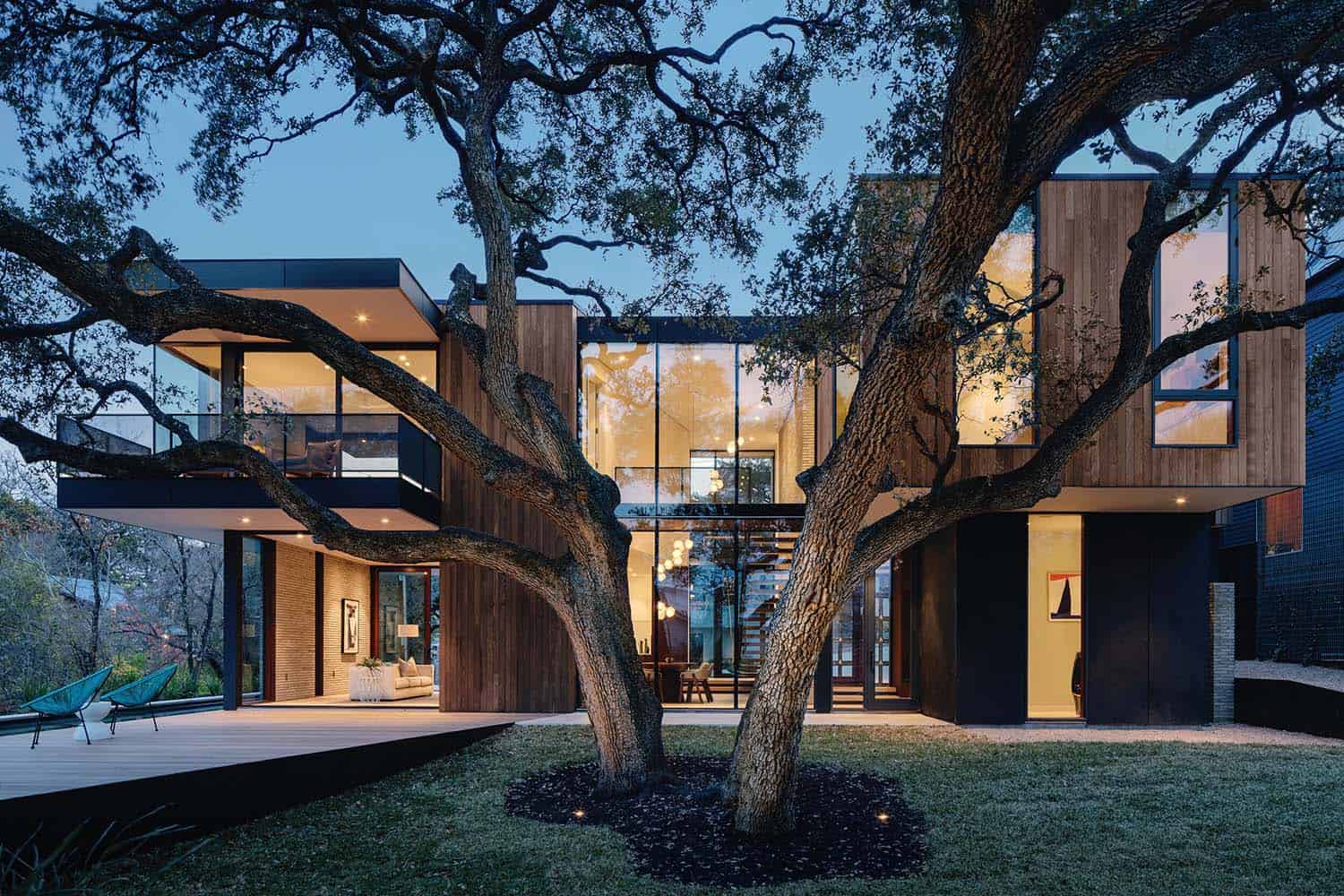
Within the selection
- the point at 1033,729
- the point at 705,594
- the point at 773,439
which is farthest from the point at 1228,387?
the point at 705,594

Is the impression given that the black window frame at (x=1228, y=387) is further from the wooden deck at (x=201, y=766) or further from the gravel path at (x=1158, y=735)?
the wooden deck at (x=201, y=766)

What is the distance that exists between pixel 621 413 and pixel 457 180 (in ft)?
13.6

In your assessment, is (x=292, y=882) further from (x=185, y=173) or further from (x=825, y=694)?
(x=825, y=694)

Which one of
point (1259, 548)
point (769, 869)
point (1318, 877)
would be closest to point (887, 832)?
point (769, 869)

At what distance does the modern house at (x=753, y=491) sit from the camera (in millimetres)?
9719

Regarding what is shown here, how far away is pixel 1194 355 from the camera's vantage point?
31.8 feet

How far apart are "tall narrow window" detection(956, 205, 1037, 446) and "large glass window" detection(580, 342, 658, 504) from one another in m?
4.36

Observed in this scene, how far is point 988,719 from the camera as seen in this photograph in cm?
1055

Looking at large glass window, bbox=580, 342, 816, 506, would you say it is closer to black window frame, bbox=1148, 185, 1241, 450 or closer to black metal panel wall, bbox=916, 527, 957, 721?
Answer: black metal panel wall, bbox=916, 527, 957, 721

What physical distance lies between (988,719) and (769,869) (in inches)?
260

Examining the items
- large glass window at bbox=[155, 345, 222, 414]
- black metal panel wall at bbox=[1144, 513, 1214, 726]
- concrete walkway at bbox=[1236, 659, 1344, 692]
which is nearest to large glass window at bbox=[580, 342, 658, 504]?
large glass window at bbox=[155, 345, 222, 414]

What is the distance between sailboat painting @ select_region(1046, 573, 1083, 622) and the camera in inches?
447

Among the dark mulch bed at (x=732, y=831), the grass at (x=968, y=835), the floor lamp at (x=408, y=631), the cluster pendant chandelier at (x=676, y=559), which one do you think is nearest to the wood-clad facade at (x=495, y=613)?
the cluster pendant chandelier at (x=676, y=559)

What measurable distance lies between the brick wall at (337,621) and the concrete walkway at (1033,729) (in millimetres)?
4855
